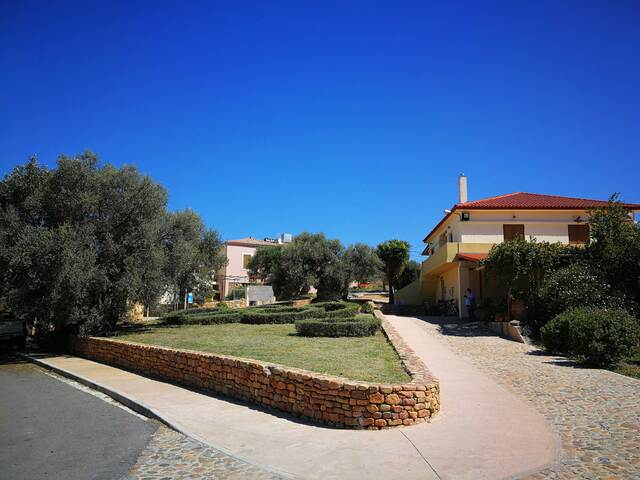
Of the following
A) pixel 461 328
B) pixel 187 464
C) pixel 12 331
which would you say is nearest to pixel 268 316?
pixel 461 328

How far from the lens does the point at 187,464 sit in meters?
6.04

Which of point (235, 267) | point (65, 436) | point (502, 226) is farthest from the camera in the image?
point (235, 267)

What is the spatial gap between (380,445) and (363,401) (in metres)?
0.84

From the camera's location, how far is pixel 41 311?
17.5 metres

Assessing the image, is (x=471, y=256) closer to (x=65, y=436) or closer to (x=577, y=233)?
(x=577, y=233)

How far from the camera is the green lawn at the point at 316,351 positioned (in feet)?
30.7

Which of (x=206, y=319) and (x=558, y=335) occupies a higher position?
(x=558, y=335)

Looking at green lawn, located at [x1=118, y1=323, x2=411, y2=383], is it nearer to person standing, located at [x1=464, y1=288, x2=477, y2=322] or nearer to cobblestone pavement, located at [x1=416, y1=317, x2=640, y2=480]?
cobblestone pavement, located at [x1=416, y1=317, x2=640, y2=480]

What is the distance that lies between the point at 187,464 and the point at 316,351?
675 cm

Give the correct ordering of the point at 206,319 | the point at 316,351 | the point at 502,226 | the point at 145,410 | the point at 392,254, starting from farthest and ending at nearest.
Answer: the point at 392,254
the point at 502,226
the point at 206,319
the point at 316,351
the point at 145,410

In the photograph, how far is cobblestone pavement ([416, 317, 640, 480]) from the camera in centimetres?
562

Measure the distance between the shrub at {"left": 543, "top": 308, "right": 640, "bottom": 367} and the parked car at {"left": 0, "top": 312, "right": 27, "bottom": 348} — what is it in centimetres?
2235

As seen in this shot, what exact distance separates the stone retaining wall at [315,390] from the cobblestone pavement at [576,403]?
6.66 feet

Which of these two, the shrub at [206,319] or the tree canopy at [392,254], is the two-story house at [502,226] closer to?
the shrub at [206,319]
